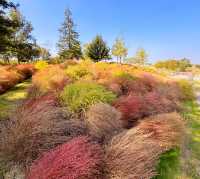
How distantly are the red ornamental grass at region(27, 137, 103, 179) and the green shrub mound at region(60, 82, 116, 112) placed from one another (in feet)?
6.18

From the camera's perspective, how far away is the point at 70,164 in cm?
236

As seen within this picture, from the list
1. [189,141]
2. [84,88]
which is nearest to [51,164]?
[84,88]

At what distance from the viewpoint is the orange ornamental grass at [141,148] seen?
266 cm

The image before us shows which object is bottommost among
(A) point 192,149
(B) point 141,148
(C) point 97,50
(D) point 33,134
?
(A) point 192,149

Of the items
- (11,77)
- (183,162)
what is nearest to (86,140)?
(183,162)

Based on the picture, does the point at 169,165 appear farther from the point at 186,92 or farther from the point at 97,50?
the point at 97,50

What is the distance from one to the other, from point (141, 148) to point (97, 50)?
90.9 ft

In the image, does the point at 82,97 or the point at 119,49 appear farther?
the point at 119,49

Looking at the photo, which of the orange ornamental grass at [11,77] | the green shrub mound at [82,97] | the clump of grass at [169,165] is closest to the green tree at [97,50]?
the orange ornamental grass at [11,77]

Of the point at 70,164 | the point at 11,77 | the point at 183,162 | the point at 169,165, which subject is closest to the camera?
the point at 70,164

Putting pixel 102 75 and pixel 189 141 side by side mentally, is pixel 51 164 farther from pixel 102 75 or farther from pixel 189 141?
pixel 102 75

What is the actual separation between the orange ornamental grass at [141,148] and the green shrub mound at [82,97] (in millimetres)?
1380

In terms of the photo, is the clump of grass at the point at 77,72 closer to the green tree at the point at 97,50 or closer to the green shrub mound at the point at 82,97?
the green shrub mound at the point at 82,97

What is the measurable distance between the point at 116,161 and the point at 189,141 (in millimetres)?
2690
